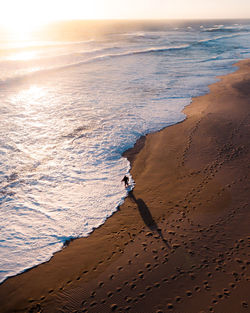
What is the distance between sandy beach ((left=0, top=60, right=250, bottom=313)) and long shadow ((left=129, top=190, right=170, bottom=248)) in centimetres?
5

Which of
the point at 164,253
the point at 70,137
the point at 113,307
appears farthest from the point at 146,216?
the point at 70,137

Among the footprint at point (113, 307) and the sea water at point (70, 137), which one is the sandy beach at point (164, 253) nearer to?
the footprint at point (113, 307)

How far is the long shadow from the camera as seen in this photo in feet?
32.0

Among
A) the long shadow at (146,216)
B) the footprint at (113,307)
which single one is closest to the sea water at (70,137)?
the long shadow at (146,216)

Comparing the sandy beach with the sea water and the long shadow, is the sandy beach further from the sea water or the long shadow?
the sea water

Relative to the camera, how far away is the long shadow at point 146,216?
975 cm

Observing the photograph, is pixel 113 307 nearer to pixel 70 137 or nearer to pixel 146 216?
pixel 146 216

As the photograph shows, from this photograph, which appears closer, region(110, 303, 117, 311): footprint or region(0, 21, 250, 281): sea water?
region(110, 303, 117, 311): footprint

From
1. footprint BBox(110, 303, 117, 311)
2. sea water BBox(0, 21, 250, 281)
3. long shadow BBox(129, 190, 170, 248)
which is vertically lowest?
footprint BBox(110, 303, 117, 311)

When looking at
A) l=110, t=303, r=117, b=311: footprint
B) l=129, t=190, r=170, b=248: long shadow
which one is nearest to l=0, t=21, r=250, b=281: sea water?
l=129, t=190, r=170, b=248: long shadow

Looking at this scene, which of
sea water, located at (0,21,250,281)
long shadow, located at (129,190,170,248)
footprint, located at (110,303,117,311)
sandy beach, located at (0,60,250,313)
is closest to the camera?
footprint, located at (110,303,117,311)

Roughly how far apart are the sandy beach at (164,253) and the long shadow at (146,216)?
0.05 m

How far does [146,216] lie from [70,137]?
34.7 feet

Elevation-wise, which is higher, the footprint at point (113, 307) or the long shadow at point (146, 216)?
the long shadow at point (146, 216)
